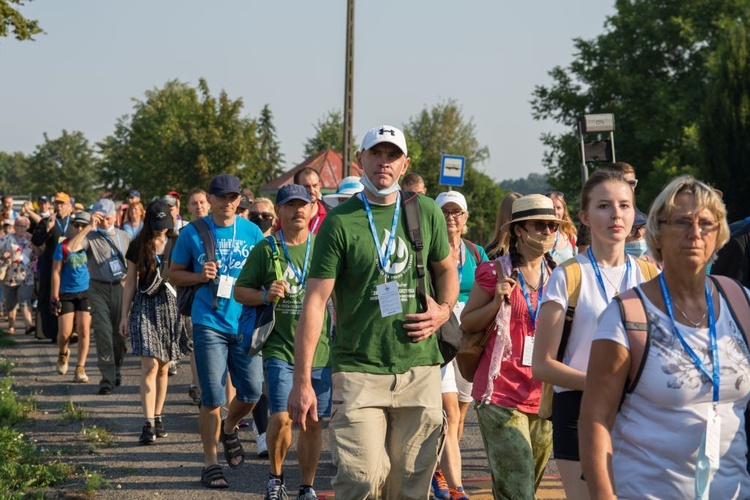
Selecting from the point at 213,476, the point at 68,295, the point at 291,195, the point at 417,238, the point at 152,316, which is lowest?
the point at 213,476

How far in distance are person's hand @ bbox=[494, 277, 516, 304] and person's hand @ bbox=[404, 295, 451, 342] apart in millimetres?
562

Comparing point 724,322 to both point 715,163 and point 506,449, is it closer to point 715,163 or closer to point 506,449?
point 506,449

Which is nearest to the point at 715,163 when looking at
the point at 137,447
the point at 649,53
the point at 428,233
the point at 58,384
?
the point at 649,53

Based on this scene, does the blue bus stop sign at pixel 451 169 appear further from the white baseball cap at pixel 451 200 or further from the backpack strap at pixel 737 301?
the backpack strap at pixel 737 301

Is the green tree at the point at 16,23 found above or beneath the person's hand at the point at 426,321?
above

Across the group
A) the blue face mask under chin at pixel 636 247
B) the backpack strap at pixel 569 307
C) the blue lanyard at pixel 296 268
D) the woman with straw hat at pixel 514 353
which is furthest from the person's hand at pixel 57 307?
the backpack strap at pixel 569 307

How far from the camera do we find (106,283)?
494 inches

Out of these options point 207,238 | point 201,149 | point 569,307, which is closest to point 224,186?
point 207,238

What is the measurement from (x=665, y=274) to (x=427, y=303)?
1.92 metres

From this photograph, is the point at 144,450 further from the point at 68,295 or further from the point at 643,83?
the point at 643,83

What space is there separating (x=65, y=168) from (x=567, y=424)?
153222 millimetres

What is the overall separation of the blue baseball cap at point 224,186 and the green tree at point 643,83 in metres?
40.3

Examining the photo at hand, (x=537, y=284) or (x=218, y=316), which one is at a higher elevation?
(x=537, y=284)

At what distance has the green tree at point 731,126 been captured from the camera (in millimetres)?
42219
